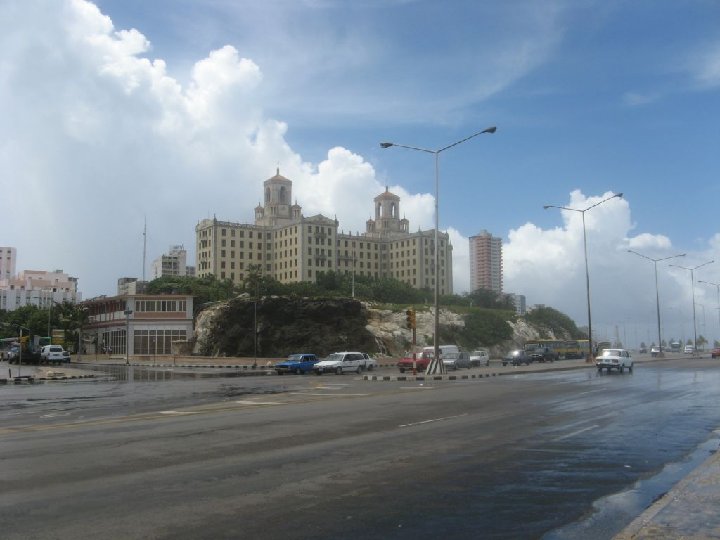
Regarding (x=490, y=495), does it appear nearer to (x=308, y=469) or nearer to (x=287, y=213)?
(x=308, y=469)

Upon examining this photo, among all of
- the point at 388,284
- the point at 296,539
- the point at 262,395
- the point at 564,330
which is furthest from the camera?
the point at 388,284

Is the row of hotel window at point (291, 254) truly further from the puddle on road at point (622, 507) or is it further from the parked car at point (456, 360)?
the puddle on road at point (622, 507)

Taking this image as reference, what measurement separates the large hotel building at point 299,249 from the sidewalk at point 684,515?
537 ft

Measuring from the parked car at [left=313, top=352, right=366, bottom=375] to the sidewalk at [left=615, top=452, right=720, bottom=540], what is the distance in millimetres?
39221

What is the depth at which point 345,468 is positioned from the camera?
983cm

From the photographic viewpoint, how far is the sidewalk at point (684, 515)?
5996mm

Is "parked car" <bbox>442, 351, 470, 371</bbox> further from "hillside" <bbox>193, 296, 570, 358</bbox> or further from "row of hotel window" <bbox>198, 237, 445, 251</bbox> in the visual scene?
"row of hotel window" <bbox>198, 237, 445, 251</bbox>

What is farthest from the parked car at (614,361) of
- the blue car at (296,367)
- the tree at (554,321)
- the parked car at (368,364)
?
the tree at (554,321)

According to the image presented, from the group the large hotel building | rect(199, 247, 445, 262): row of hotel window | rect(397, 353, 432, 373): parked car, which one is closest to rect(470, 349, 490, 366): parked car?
rect(397, 353, 432, 373): parked car

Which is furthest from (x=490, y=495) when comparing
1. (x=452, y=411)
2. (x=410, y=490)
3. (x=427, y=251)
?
(x=427, y=251)

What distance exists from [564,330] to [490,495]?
11883 cm

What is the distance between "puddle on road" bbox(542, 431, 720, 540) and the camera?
6545mm

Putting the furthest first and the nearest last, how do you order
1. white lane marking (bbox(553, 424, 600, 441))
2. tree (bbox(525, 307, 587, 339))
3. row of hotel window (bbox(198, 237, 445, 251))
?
row of hotel window (bbox(198, 237, 445, 251))
tree (bbox(525, 307, 587, 339))
white lane marking (bbox(553, 424, 600, 441))

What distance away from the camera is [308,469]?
9.73 metres
